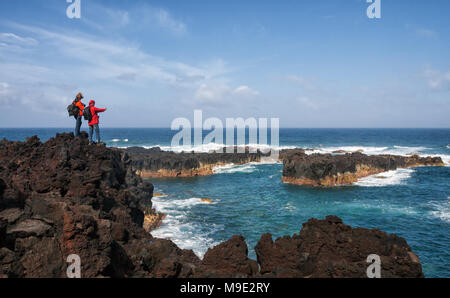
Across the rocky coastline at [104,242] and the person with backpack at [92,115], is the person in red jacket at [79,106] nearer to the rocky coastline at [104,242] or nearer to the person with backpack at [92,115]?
the person with backpack at [92,115]

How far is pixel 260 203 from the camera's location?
2509 cm

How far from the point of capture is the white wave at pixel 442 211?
66.7ft

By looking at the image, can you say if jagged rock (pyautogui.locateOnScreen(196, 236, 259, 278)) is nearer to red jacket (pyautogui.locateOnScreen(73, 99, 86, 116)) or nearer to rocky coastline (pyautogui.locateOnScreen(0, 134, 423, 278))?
rocky coastline (pyautogui.locateOnScreen(0, 134, 423, 278))

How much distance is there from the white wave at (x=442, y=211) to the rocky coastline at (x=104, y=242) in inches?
590

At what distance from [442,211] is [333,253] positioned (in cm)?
1883

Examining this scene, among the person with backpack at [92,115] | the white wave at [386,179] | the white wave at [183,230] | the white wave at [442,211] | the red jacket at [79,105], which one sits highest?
the red jacket at [79,105]

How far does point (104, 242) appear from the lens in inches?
224

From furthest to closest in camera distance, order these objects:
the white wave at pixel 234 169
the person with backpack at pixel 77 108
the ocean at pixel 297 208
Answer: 1. the white wave at pixel 234 169
2. the ocean at pixel 297 208
3. the person with backpack at pixel 77 108

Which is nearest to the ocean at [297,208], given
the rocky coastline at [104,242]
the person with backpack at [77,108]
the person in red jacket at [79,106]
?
the rocky coastline at [104,242]

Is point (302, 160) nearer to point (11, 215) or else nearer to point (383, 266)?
point (383, 266)

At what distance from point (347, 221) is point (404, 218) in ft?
13.2

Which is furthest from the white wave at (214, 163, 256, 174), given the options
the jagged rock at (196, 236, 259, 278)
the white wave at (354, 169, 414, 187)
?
the jagged rock at (196, 236, 259, 278)

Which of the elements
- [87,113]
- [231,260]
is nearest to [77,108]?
[87,113]
